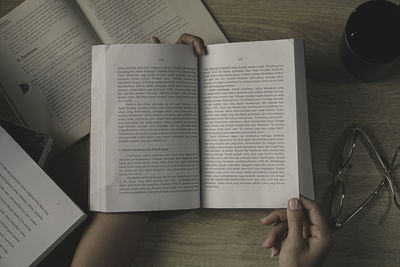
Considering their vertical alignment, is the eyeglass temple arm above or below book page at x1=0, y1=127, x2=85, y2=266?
below

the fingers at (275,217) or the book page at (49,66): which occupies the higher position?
the book page at (49,66)

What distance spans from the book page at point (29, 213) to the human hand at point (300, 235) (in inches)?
12.1

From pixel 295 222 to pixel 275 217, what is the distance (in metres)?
0.04

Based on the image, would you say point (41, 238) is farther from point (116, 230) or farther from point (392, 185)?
point (392, 185)

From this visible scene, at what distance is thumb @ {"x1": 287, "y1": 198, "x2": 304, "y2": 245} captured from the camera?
0.56 metres

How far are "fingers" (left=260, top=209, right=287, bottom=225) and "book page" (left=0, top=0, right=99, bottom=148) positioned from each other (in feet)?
1.14

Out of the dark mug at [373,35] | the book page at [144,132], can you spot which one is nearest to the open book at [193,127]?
the book page at [144,132]

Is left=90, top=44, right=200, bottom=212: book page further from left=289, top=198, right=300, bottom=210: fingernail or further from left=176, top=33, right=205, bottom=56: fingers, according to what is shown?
left=289, top=198, right=300, bottom=210: fingernail

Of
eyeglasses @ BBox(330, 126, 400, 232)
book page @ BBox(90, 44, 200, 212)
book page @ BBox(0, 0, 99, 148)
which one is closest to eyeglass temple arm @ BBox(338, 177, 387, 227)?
eyeglasses @ BBox(330, 126, 400, 232)

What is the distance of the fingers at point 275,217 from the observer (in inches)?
23.9

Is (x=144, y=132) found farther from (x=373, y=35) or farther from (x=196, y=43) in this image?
(x=373, y=35)

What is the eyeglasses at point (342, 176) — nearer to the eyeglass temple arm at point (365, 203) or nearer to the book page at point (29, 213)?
the eyeglass temple arm at point (365, 203)

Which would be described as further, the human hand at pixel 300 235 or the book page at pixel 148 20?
the book page at pixel 148 20

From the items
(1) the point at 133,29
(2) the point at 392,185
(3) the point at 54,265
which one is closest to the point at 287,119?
(2) the point at 392,185
